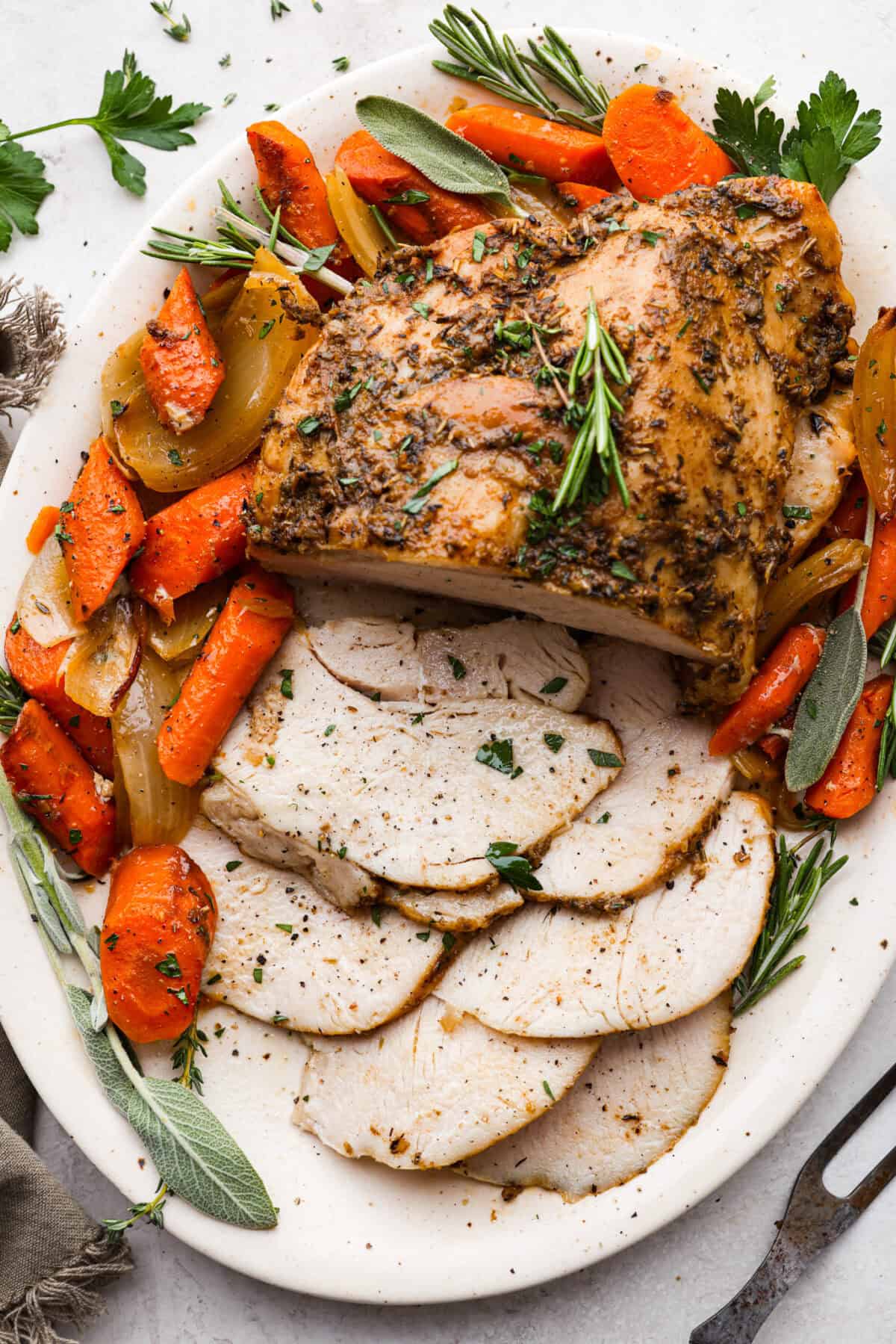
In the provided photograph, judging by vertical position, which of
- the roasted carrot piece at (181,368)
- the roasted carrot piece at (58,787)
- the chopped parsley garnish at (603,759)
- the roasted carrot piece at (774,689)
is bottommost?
the roasted carrot piece at (58,787)

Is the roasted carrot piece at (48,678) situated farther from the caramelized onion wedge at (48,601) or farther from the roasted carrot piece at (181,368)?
the roasted carrot piece at (181,368)

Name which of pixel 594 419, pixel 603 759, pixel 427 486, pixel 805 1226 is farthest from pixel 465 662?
pixel 805 1226

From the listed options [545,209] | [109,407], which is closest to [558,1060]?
[109,407]

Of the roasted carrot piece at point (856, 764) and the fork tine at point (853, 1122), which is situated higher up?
the roasted carrot piece at point (856, 764)

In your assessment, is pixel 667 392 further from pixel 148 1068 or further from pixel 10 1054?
pixel 10 1054

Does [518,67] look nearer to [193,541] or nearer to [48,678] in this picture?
[193,541]

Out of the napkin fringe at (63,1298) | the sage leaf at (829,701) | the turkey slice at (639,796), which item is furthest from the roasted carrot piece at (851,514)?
the napkin fringe at (63,1298)
